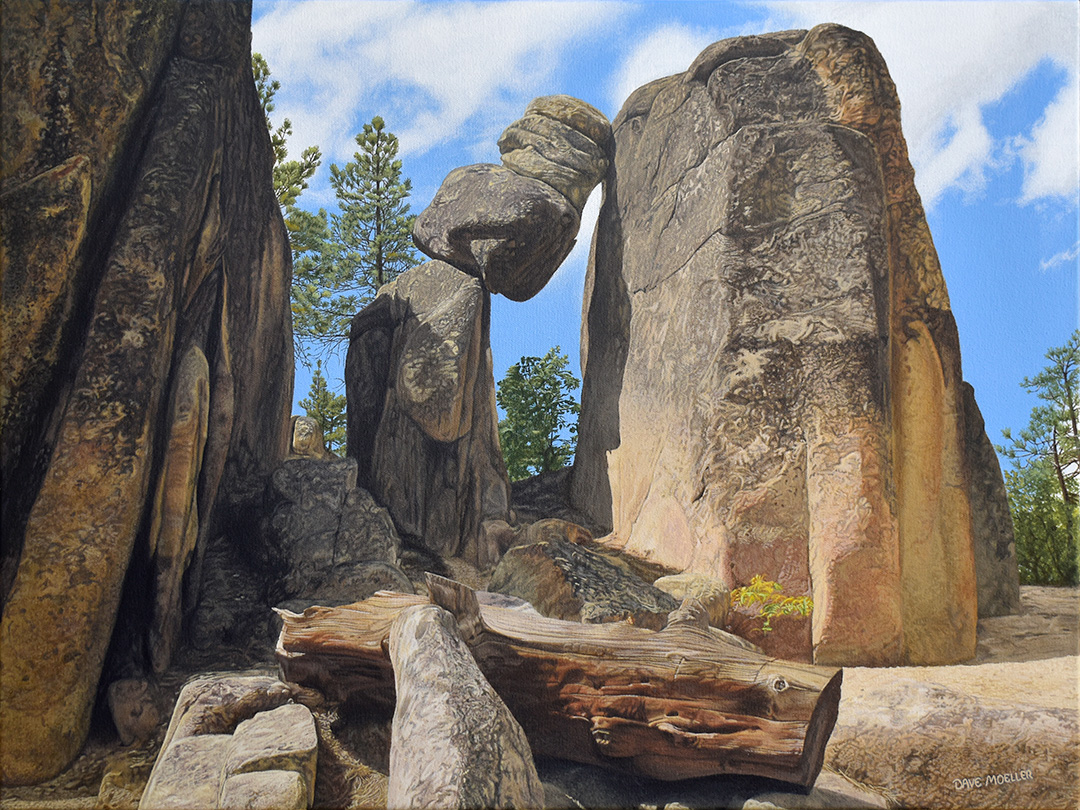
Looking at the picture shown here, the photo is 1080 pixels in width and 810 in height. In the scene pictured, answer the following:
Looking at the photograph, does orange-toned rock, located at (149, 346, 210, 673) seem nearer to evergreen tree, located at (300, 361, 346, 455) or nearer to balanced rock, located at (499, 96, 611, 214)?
balanced rock, located at (499, 96, 611, 214)

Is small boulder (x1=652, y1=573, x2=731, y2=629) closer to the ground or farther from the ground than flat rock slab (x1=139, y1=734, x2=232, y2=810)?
farther from the ground

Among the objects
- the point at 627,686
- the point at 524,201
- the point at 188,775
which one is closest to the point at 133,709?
the point at 188,775

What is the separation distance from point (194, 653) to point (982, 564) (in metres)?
6.57

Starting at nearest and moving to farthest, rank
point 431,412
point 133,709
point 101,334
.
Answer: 1. point 133,709
2. point 101,334
3. point 431,412

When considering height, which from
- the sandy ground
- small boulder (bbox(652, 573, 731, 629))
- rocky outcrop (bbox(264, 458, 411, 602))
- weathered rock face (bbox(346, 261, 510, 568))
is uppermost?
weathered rock face (bbox(346, 261, 510, 568))

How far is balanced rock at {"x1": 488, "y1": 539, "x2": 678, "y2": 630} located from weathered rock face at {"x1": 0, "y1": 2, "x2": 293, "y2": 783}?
2.16 meters

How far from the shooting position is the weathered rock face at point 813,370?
608 cm

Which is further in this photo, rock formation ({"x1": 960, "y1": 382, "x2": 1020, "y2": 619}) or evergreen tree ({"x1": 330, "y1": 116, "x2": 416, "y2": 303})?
evergreen tree ({"x1": 330, "y1": 116, "x2": 416, "y2": 303})

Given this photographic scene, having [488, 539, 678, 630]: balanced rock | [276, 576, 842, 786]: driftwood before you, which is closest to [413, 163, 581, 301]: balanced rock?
[488, 539, 678, 630]: balanced rock

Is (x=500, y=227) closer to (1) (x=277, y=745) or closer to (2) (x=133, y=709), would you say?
(2) (x=133, y=709)

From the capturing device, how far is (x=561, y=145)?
31.2 feet

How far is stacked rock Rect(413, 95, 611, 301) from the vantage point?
351 inches
